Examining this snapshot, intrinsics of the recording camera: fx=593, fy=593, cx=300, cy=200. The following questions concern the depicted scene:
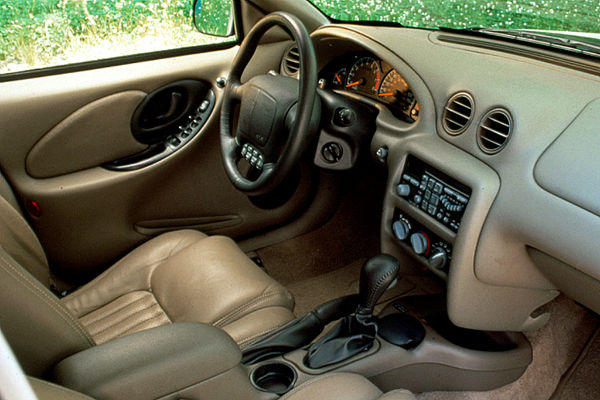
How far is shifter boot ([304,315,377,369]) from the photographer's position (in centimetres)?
134

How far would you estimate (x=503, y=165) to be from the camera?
3.96 ft

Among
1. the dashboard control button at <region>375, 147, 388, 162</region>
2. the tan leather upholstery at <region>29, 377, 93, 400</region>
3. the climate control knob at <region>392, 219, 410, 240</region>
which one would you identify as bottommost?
the climate control knob at <region>392, 219, 410, 240</region>

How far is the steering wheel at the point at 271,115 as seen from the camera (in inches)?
52.7

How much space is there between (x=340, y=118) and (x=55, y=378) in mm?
977

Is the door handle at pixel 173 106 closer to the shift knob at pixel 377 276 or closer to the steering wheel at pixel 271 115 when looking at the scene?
the steering wheel at pixel 271 115

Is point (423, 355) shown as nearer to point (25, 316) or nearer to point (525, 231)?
point (525, 231)

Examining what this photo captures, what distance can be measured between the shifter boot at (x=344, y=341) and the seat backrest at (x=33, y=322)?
0.58 m

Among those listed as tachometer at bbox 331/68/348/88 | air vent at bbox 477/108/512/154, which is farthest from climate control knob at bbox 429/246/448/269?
tachometer at bbox 331/68/348/88

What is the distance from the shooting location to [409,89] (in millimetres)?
1536

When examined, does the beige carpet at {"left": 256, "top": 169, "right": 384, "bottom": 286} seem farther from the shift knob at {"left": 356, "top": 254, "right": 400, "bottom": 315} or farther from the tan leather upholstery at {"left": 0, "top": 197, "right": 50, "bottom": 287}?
the tan leather upholstery at {"left": 0, "top": 197, "right": 50, "bottom": 287}

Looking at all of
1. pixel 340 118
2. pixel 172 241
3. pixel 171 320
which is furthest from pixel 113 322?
pixel 340 118

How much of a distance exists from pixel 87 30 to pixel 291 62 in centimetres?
61

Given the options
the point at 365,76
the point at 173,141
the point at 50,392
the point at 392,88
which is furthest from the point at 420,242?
the point at 50,392

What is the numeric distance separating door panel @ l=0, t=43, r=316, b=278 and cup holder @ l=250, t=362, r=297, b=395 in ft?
2.62
